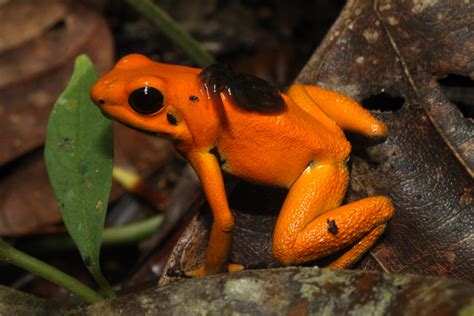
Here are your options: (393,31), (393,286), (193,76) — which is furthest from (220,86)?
(393,286)

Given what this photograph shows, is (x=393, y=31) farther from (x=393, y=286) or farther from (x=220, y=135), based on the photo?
(x=393, y=286)

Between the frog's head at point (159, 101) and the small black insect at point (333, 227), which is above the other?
the frog's head at point (159, 101)

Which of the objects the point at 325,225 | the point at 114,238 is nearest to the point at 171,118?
the point at 325,225

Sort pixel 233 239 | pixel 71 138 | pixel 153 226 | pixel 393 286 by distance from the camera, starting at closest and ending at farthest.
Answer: pixel 393 286
pixel 71 138
pixel 233 239
pixel 153 226

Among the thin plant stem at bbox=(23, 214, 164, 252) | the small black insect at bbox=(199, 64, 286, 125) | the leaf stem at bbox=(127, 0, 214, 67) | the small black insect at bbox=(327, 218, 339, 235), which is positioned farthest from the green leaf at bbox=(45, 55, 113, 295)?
the thin plant stem at bbox=(23, 214, 164, 252)

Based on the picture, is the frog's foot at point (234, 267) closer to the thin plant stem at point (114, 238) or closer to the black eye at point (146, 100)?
the black eye at point (146, 100)

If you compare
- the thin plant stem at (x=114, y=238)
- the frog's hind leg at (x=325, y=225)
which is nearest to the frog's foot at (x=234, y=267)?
the frog's hind leg at (x=325, y=225)
